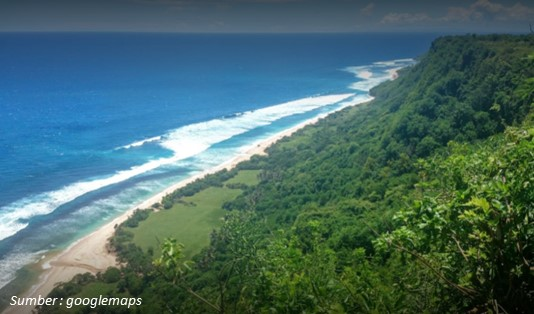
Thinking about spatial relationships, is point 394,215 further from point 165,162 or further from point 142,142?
point 142,142

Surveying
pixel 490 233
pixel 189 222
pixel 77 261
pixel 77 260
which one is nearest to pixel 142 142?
pixel 189 222

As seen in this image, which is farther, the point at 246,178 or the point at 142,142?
the point at 142,142

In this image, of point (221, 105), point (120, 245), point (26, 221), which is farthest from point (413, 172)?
point (221, 105)

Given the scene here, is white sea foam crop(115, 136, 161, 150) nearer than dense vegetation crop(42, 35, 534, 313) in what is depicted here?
No

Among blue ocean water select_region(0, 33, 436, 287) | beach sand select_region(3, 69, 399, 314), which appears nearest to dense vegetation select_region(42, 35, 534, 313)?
beach sand select_region(3, 69, 399, 314)

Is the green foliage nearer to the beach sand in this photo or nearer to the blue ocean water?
the beach sand

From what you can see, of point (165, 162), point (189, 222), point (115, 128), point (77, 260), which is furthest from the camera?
point (115, 128)
